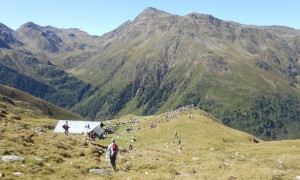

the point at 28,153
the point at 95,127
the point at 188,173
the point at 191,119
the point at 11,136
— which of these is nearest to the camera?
the point at 28,153

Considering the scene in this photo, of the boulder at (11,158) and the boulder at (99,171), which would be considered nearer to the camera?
the boulder at (11,158)

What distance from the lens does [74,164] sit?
31078mm

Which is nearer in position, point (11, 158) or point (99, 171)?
point (11, 158)

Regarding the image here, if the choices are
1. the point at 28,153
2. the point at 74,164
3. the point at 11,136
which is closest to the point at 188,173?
the point at 74,164

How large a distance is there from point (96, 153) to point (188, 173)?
39.6 ft

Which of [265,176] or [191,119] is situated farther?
[191,119]

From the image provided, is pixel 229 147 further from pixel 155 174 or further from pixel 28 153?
pixel 28 153

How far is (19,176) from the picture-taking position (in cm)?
2412

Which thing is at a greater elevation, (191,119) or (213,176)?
(191,119)

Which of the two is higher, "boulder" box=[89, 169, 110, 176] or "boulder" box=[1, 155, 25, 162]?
"boulder" box=[1, 155, 25, 162]

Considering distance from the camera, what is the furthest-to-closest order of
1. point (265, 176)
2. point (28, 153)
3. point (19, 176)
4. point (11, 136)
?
point (11, 136)
point (28, 153)
point (265, 176)
point (19, 176)

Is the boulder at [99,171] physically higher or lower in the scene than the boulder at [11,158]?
lower

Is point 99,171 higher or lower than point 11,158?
lower

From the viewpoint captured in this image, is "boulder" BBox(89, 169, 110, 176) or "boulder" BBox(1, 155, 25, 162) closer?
"boulder" BBox(1, 155, 25, 162)
